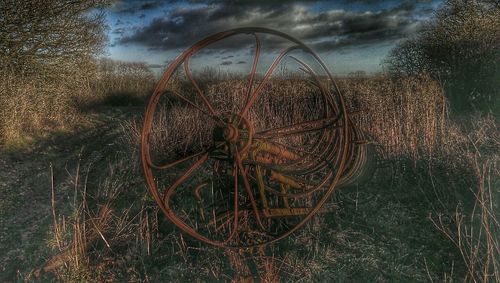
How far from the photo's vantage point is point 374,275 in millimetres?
4918

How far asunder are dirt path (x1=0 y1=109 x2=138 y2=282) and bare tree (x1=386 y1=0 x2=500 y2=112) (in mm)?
7041

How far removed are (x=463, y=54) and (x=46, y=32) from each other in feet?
33.2

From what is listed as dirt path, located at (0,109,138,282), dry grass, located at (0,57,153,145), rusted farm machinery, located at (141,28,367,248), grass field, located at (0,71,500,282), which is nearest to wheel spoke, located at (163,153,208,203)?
rusted farm machinery, located at (141,28,367,248)

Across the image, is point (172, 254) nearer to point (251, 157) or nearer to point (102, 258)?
point (102, 258)

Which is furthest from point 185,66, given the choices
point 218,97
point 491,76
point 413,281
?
point 491,76

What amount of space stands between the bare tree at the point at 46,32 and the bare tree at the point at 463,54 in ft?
26.4

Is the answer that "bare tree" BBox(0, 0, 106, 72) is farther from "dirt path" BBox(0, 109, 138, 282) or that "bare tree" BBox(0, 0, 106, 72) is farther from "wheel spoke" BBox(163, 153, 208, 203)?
"wheel spoke" BBox(163, 153, 208, 203)

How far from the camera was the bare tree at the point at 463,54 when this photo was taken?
513 inches

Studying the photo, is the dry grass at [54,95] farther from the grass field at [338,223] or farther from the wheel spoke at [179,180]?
the wheel spoke at [179,180]

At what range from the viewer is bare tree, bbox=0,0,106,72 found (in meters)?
13.8

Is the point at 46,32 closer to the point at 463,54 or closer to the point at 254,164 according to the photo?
the point at 463,54

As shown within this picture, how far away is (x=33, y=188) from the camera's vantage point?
28.3ft

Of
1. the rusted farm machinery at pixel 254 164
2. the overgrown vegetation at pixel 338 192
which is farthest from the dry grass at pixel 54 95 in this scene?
the rusted farm machinery at pixel 254 164

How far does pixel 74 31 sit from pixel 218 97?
26.4 ft
